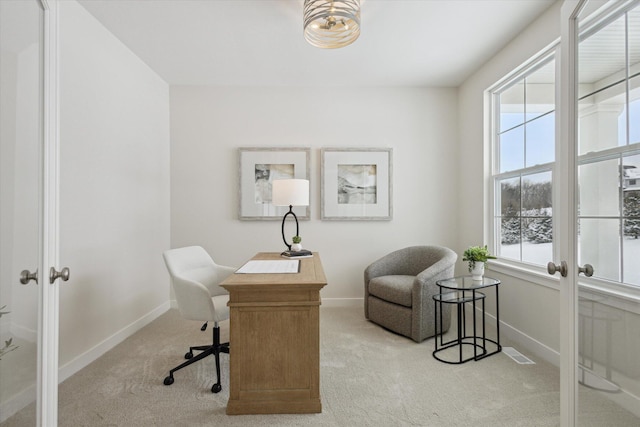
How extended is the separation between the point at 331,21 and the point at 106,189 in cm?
227

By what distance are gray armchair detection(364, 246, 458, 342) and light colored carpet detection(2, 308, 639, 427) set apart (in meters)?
0.20

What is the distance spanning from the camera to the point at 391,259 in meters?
3.55

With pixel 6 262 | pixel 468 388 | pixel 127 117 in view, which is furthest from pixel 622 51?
pixel 127 117

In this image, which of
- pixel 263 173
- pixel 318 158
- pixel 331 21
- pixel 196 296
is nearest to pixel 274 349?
pixel 196 296

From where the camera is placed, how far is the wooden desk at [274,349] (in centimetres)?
182

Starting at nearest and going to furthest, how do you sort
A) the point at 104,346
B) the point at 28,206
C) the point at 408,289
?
the point at 28,206 < the point at 104,346 < the point at 408,289

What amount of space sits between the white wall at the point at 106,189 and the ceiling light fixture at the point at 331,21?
1743 mm

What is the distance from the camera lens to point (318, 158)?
392cm

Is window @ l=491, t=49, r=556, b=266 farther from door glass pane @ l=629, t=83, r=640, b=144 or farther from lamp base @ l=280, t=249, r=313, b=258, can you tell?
lamp base @ l=280, t=249, r=313, b=258

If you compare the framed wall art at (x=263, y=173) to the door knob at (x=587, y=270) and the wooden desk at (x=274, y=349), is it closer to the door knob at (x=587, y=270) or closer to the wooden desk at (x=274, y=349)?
the wooden desk at (x=274, y=349)

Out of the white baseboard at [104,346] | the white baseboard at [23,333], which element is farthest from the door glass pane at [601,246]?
the white baseboard at [104,346]

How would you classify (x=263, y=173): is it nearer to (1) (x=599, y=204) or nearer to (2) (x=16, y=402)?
(2) (x=16, y=402)

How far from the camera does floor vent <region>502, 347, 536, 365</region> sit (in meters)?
2.45

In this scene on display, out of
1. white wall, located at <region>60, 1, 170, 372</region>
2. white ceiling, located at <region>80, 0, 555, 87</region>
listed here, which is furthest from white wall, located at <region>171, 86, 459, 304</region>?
white wall, located at <region>60, 1, 170, 372</region>
